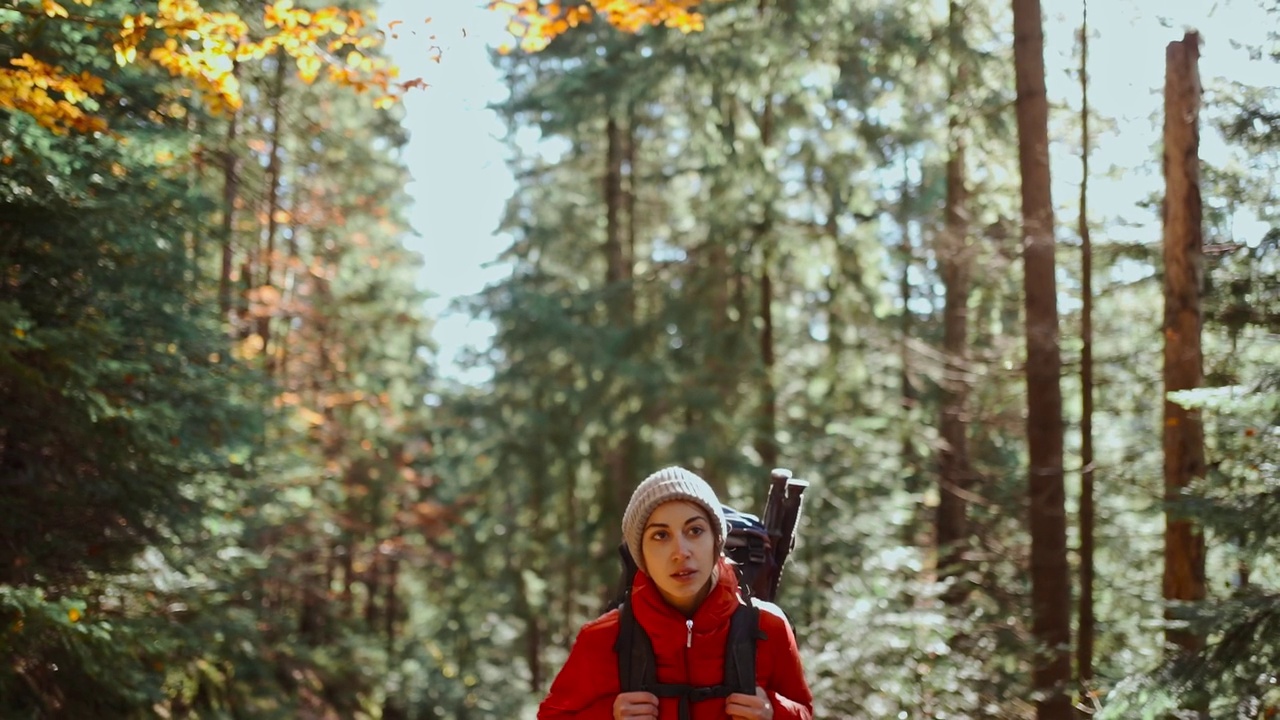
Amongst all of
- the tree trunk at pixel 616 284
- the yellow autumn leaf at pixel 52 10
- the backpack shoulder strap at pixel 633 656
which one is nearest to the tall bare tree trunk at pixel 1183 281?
the backpack shoulder strap at pixel 633 656

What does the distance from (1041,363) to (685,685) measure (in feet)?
25.1

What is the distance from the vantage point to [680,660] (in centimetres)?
348

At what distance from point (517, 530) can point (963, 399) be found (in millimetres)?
9090

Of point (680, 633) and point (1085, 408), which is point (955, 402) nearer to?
point (1085, 408)

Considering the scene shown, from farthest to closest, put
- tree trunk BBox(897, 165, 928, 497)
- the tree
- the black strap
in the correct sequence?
1. tree trunk BBox(897, 165, 928, 497)
2. the tree
3. the black strap

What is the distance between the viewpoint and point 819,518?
1338 centimetres

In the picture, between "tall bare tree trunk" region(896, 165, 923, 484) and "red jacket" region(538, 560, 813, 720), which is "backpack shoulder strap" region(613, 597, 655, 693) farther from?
"tall bare tree trunk" region(896, 165, 923, 484)

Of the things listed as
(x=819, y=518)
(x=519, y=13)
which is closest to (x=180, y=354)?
(x=519, y=13)

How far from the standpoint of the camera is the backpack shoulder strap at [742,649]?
3.45 meters

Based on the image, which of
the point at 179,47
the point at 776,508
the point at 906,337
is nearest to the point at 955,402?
the point at 906,337

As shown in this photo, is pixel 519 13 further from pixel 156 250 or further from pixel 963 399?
pixel 963 399

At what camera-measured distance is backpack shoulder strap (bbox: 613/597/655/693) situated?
346 cm

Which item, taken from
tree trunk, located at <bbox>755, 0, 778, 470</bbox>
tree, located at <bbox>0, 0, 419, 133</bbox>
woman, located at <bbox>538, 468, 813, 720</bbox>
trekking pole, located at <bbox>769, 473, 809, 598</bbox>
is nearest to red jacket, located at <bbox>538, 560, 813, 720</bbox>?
woman, located at <bbox>538, 468, 813, 720</bbox>

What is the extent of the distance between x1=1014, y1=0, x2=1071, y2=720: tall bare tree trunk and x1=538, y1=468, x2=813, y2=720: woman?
695cm
